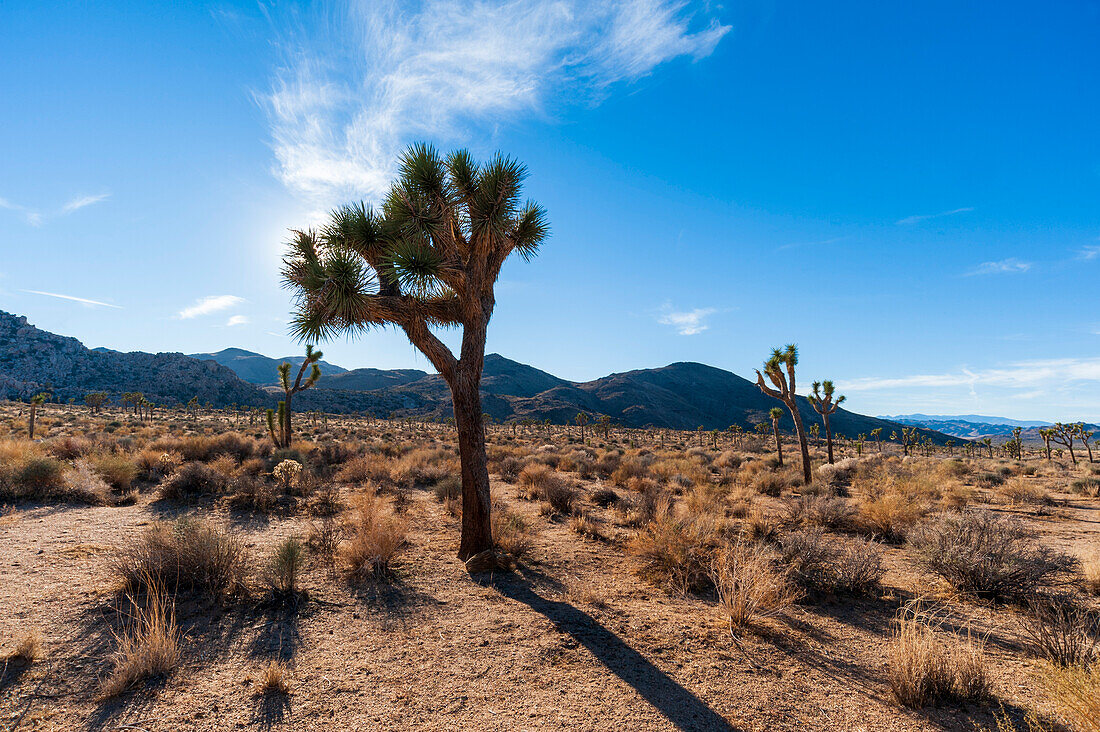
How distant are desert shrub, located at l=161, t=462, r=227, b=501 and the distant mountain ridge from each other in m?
49.4

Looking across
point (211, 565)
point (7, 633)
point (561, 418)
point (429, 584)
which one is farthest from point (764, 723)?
point (561, 418)

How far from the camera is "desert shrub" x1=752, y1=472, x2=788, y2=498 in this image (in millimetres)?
15062

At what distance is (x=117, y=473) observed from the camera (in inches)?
447

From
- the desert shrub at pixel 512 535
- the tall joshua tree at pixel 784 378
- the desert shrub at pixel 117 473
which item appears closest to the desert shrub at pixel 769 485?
the tall joshua tree at pixel 784 378

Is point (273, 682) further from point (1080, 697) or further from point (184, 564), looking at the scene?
point (1080, 697)

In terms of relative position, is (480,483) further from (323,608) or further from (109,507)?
(109,507)

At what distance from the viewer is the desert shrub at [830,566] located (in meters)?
6.30

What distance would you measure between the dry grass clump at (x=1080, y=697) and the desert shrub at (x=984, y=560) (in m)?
3.74

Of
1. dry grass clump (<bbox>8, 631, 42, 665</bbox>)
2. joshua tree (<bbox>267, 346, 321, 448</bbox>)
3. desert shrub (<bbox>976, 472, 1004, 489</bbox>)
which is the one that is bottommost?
desert shrub (<bbox>976, 472, 1004, 489</bbox>)

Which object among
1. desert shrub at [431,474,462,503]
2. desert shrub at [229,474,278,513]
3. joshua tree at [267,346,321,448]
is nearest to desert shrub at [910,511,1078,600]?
desert shrub at [431,474,462,503]

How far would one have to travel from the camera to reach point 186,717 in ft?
11.8

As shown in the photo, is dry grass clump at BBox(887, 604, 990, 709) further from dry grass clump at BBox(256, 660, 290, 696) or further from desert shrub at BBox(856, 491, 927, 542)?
desert shrub at BBox(856, 491, 927, 542)

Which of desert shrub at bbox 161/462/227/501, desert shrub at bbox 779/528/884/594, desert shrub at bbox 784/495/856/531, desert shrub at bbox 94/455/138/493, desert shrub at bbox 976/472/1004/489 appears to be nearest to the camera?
desert shrub at bbox 779/528/884/594

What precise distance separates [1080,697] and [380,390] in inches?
3752
